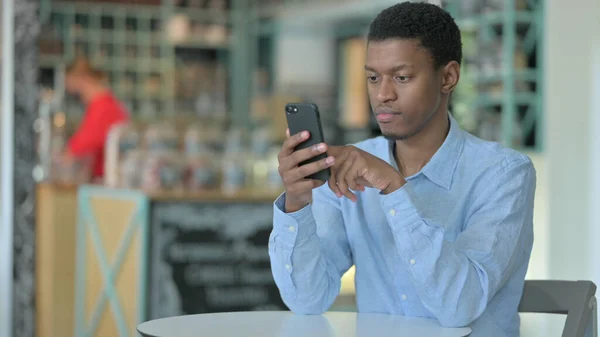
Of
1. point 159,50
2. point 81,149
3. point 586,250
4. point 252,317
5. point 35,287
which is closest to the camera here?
point 252,317

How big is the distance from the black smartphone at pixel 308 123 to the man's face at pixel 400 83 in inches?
7.1

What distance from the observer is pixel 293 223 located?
1.83 m

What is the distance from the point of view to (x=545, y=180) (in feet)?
19.3

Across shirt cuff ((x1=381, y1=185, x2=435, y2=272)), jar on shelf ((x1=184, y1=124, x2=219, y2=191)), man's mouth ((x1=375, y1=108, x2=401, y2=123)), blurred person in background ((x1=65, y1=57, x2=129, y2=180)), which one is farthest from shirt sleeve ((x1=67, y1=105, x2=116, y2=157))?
shirt cuff ((x1=381, y1=185, x2=435, y2=272))

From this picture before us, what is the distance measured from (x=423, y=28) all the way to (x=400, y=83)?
0.39 feet

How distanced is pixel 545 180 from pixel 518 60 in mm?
1010

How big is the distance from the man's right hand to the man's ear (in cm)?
34

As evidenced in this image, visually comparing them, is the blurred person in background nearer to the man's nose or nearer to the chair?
the chair

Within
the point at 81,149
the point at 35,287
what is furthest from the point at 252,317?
the point at 81,149

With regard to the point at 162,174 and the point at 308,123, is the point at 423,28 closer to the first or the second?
the point at 308,123

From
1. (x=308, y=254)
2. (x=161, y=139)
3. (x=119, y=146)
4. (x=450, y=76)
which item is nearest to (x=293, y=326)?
(x=308, y=254)

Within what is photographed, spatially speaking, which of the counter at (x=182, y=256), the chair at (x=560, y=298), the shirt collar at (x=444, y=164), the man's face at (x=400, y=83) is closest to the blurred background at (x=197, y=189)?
the counter at (x=182, y=256)

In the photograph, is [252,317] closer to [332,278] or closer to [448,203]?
[332,278]

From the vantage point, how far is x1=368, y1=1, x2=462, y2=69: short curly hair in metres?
1.83
